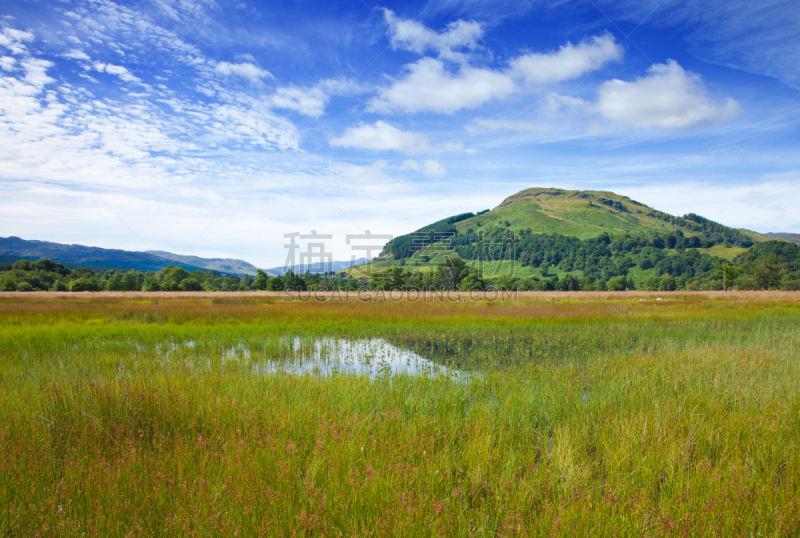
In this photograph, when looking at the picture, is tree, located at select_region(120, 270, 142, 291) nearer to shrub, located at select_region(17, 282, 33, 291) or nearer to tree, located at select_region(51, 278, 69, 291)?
tree, located at select_region(51, 278, 69, 291)

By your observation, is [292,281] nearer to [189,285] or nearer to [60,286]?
[189,285]

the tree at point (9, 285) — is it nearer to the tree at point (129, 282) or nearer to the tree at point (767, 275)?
the tree at point (129, 282)

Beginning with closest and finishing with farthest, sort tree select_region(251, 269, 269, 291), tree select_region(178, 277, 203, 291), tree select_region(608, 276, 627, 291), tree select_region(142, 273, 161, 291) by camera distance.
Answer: tree select_region(142, 273, 161, 291), tree select_region(178, 277, 203, 291), tree select_region(251, 269, 269, 291), tree select_region(608, 276, 627, 291)

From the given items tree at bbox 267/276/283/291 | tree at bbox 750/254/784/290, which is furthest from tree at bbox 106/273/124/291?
tree at bbox 750/254/784/290

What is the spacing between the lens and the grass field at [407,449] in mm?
2857

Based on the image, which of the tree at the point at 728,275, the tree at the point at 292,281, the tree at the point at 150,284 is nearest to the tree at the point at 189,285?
the tree at the point at 150,284

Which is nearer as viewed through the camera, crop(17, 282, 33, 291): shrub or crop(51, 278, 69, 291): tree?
crop(17, 282, 33, 291): shrub

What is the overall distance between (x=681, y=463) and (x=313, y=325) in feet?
49.0

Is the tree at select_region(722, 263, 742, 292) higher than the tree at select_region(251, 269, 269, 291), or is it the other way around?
the tree at select_region(722, 263, 742, 292)

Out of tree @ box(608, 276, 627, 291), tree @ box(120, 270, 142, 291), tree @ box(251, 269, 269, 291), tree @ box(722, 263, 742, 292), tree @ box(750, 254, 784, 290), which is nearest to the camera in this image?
tree @ box(120, 270, 142, 291)

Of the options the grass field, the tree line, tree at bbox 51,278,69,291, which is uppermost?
the tree line

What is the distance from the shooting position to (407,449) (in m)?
4.11

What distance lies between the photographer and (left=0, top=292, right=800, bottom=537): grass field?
2857mm

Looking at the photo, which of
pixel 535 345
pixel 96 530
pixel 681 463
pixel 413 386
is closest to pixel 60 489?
pixel 96 530
